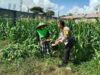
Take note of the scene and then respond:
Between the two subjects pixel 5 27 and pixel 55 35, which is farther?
pixel 5 27

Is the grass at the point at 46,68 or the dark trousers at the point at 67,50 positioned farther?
the dark trousers at the point at 67,50

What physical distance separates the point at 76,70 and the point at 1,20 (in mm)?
11603

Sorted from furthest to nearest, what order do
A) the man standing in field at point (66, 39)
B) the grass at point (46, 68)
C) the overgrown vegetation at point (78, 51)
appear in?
the man standing in field at point (66, 39), the overgrown vegetation at point (78, 51), the grass at point (46, 68)

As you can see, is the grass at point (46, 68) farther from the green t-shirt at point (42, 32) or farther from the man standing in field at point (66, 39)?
the green t-shirt at point (42, 32)

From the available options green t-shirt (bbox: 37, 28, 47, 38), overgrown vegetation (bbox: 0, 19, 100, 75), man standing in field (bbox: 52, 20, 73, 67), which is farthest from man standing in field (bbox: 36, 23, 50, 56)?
man standing in field (bbox: 52, 20, 73, 67)

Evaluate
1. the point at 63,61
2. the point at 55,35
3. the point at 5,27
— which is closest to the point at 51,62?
the point at 63,61

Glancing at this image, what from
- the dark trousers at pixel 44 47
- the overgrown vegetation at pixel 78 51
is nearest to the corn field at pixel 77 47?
the overgrown vegetation at pixel 78 51

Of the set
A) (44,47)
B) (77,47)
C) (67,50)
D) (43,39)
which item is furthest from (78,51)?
(43,39)

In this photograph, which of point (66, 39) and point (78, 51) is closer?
point (66, 39)

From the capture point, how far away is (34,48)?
40.8 feet

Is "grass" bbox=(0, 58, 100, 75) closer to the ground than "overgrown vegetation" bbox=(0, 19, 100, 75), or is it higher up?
closer to the ground

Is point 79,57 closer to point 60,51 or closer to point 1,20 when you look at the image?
point 60,51

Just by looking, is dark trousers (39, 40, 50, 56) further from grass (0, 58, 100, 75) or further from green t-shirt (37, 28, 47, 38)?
grass (0, 58, 100, 75)

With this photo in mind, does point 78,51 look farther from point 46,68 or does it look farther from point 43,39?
point 46,68
